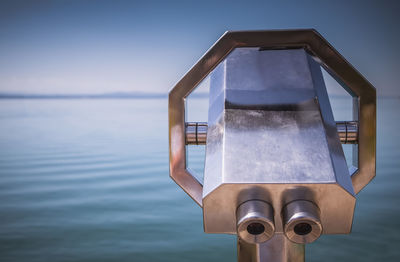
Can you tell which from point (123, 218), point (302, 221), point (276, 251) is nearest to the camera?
point (302, 221)

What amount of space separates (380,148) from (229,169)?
10419 millimetres

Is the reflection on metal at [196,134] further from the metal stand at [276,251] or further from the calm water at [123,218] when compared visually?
the calm water at [123,218]

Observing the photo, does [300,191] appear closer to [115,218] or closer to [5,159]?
[115,218]

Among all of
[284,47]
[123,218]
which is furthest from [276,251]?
[123,218]

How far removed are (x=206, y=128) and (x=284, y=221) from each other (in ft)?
0.88

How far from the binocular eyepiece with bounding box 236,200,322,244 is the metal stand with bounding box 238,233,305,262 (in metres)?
0.17

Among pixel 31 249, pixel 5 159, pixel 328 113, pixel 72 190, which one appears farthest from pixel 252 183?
pixel 5 159

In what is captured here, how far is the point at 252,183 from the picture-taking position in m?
0.43

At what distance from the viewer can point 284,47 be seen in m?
0.64

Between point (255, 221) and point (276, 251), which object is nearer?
point (255, 221)

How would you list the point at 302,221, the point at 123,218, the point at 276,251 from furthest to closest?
1. the point at 123,218
2. the point at 276,251
3. the point at 302,221

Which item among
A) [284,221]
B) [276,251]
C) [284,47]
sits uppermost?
[284,47]

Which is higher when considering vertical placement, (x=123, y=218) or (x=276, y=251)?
(x=276, y=251)

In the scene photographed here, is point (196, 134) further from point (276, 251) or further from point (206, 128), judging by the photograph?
point (276, 251)
